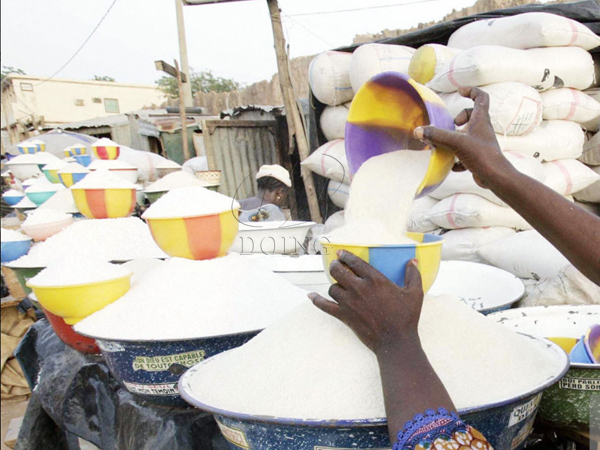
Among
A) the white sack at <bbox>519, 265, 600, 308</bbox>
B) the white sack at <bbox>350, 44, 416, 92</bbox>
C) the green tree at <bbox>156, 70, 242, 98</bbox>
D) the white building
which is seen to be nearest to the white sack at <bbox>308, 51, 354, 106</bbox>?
the white sack at <bbox>350, 44, 416, 92</bbox>

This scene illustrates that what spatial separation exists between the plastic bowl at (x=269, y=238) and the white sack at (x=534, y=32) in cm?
125

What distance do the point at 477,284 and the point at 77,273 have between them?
1.02 metres

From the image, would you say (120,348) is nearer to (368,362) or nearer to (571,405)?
(368,362)

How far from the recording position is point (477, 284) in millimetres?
1278

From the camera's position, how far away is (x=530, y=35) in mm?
1925

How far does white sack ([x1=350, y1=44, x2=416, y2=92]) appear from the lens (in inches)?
85.8

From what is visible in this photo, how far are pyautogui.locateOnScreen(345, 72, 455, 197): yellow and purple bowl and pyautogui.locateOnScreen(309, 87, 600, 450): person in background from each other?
0.23 feet

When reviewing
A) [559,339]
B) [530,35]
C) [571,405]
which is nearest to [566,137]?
[530,35]

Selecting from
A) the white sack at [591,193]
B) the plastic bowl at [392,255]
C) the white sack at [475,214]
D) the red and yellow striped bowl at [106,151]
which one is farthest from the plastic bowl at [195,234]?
the white sack at [591,193]

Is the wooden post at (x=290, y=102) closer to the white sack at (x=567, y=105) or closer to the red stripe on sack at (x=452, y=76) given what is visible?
the red stripe on sack at (x=452, y=76)

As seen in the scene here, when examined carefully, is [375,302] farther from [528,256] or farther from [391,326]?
[528,256]

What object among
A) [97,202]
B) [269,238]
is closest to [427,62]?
[269,238]

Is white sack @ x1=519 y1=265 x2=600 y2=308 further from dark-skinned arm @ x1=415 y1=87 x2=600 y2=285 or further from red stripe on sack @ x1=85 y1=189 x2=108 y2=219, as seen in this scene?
red stripe on sack @ x1=85 y1=189 x2=108 y2=219

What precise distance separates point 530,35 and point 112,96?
1652cm
